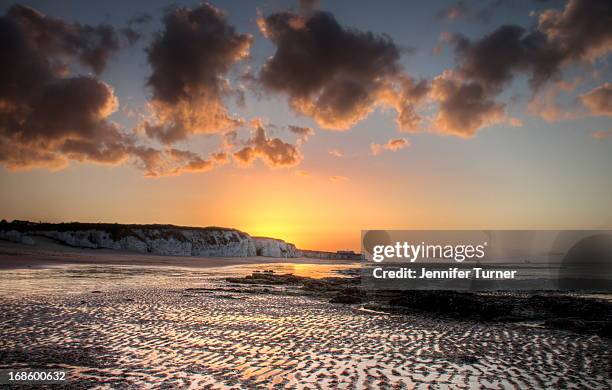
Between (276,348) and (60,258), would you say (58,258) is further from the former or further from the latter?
(276,348)

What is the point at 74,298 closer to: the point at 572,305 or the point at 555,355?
the point at 555,355

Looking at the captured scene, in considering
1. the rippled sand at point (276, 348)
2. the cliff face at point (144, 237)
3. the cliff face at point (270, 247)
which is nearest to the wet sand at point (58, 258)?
the cliff face at point (144, 237)

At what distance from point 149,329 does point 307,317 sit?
21.9ft

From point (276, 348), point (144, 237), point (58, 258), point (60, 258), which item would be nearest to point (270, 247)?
point (144, 237)

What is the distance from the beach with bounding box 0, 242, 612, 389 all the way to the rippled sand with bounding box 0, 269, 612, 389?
4 cm

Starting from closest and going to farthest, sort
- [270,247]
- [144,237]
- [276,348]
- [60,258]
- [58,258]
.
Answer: [276,348], [58,258], [60,258], [144,237], [270,247]

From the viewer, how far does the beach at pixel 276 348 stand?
25.5ft

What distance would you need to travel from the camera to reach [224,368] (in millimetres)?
8266

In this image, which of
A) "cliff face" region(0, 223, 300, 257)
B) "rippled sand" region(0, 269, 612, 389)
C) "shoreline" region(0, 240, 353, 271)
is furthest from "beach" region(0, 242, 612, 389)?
"cliff face" region(0, 223, 300, 257)

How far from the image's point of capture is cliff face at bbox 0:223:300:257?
81.6 meters

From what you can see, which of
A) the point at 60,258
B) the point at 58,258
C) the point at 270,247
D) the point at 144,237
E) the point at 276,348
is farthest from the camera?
the point at 270,247

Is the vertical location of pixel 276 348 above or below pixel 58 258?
above

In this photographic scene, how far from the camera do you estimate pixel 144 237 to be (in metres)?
91.1

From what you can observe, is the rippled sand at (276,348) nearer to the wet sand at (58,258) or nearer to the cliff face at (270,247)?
the wet sand at (58,258)
